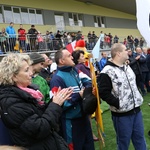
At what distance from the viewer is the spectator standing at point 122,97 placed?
3020 millimetres

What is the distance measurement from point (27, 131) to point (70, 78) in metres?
1.24

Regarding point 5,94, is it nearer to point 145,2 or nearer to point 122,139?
point 145,2

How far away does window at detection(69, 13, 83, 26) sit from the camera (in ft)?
76.5

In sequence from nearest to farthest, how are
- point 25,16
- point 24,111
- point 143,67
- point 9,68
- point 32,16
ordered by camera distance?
1. point 24,111
2. point 9,68
3. point 143,67
4. point 25,16
5. point 32,16

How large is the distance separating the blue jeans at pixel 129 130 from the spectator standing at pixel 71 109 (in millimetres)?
425

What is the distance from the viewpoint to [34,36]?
1430cm

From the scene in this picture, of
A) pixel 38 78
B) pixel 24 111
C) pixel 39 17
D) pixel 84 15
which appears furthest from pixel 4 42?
pixel 84 15

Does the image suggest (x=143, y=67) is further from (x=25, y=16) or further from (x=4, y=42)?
(x=25, y=16)

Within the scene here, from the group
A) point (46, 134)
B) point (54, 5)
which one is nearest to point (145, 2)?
point (46, 134)

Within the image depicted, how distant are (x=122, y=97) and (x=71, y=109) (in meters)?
0.65

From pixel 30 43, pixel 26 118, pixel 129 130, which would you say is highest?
pixel 30 43

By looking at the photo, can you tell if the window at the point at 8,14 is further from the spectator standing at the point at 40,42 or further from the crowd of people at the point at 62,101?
the crowd of people at the point at 62,101

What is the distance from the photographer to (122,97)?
9.88 ft

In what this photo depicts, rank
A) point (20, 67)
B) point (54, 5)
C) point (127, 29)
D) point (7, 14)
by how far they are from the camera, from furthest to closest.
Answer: point (127, 29), point (54, 5), point (7, 14), point (20, 67)
